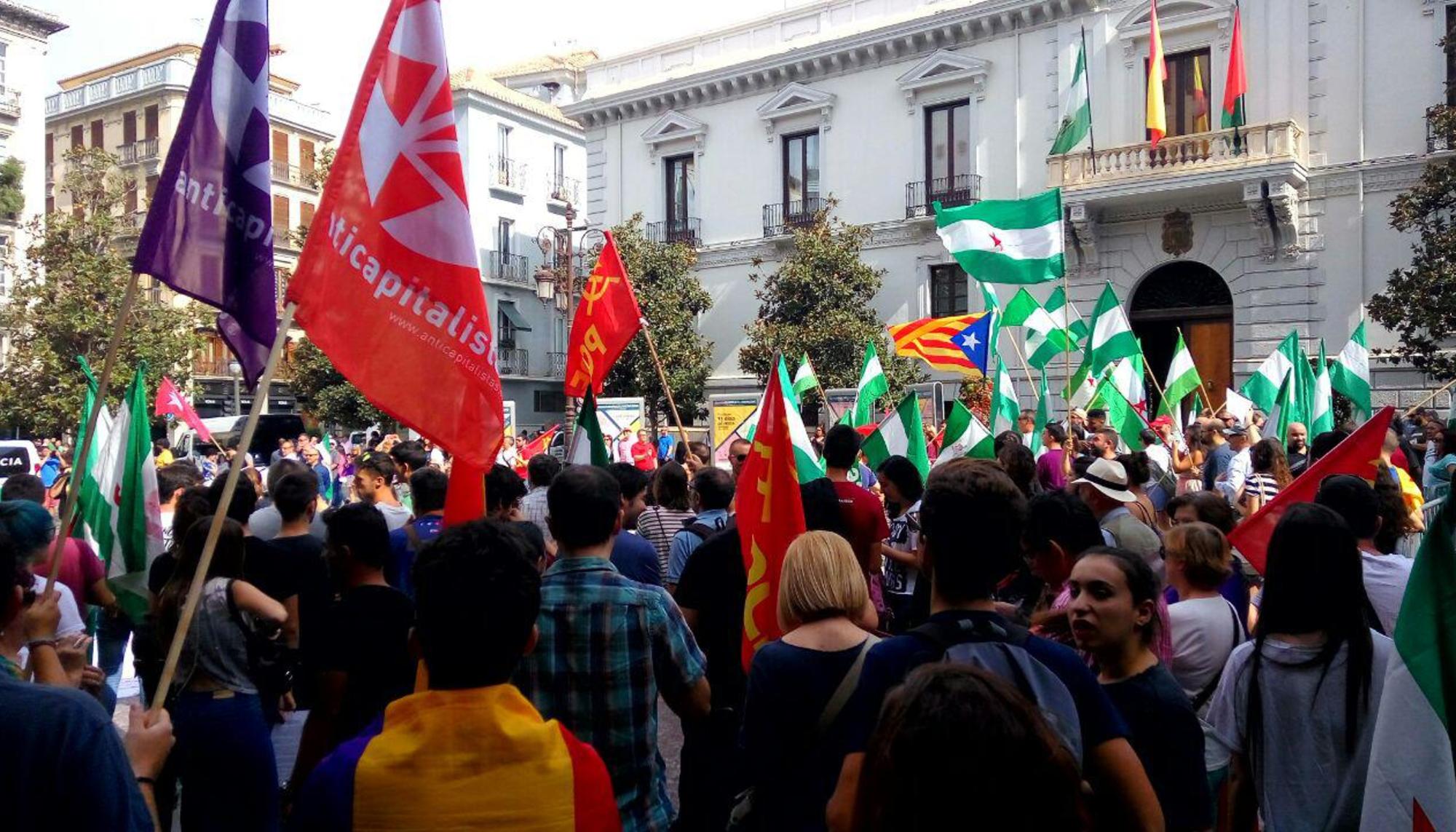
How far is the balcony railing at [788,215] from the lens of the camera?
88.9 feet

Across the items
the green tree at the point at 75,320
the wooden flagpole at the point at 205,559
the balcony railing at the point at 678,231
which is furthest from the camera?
the balcony railing at the point at 678,231

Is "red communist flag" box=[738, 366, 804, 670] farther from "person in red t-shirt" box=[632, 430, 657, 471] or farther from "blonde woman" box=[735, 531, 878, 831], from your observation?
"person in red t-shirt" box=[632, 430, 657, 471]

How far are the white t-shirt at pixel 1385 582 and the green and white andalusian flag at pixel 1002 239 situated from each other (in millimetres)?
8683

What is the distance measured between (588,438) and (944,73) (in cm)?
1985

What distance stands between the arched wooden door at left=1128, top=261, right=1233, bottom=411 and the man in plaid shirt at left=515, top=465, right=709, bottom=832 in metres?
20.1

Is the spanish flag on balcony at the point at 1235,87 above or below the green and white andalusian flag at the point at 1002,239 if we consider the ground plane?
above

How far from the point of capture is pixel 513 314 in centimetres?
3959

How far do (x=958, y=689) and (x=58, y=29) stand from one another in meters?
44.0

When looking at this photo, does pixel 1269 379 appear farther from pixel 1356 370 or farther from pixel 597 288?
pixel 597 288

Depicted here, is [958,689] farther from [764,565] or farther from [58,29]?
[58,29]

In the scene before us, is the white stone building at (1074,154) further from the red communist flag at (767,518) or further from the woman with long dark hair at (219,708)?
the woman with long dark hair at (219,708)

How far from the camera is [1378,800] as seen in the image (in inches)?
89.0

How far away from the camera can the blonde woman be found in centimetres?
292

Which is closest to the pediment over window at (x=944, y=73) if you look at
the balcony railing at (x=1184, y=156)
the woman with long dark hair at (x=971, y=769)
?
the balcony railing at (x=1184, y=156)
